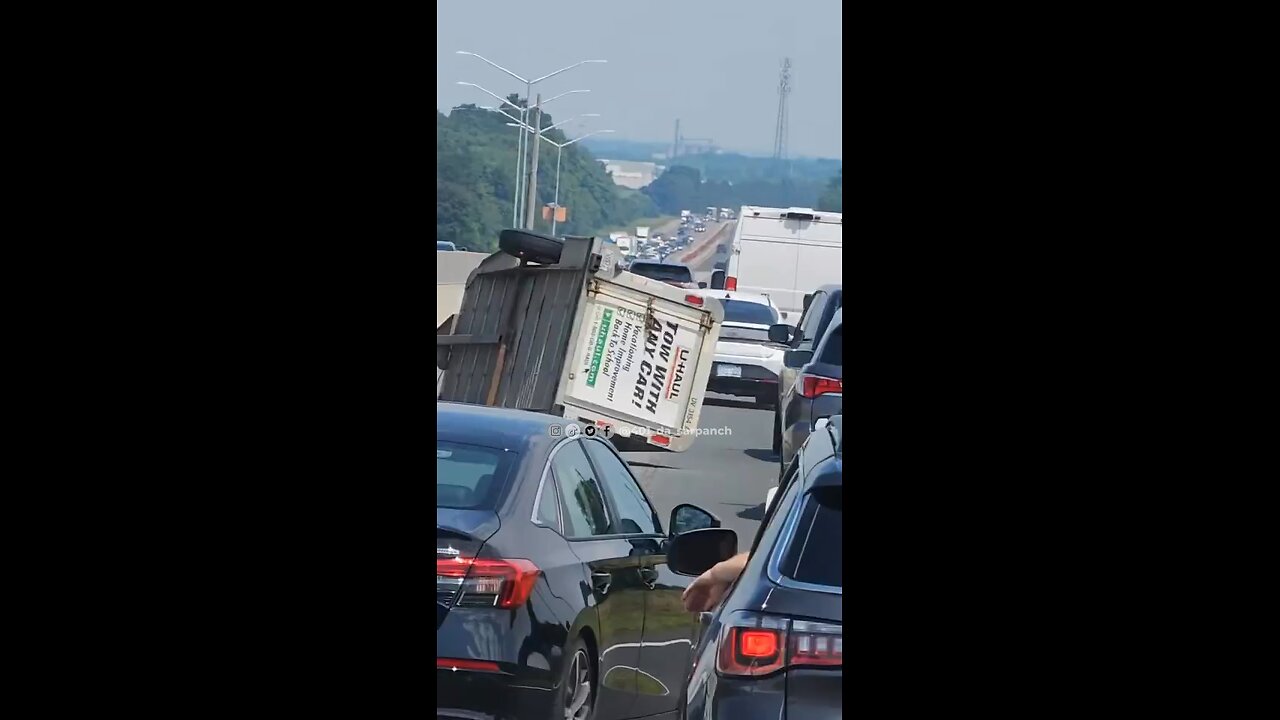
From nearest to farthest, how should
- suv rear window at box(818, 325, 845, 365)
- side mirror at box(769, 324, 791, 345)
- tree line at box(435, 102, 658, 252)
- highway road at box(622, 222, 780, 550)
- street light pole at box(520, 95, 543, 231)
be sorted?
tree line at box(435, 102, 658, 252) → street light pole at box(520, 95, 543, 231) → suv rear window at box(818, 325, 845, 365) → highway road at box(622, 222, 780, 550) → side mirror at box(769, 324, 791, 345)

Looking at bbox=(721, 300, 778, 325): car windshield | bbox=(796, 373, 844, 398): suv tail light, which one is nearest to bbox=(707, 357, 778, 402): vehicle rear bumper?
bbox=(721, 300, 778, 325): car windshield

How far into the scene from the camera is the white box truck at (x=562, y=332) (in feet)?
37.6

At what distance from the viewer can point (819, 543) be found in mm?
3908

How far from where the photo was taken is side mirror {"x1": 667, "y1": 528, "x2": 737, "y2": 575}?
458 centimetres

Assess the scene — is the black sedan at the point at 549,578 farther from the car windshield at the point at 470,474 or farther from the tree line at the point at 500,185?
the tree line at the point at 500,185

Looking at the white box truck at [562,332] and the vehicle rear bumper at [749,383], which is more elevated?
the white box truck at [562,332]

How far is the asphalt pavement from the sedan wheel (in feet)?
11.9

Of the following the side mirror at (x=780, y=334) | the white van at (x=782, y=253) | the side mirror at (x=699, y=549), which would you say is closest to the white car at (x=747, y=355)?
the side mirror at (x=780, y=334)

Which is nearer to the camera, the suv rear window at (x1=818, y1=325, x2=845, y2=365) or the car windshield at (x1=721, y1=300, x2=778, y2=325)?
the suv rear window at (x1=818, y1=325, x2=845, y2=365)

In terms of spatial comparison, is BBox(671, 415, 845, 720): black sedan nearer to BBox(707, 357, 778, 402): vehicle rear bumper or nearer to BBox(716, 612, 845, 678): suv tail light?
BBox(716, 612, 845, 678): suv tail light

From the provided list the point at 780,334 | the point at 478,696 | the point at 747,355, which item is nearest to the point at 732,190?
the point at 478,696

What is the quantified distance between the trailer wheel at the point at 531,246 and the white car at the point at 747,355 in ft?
7.67
